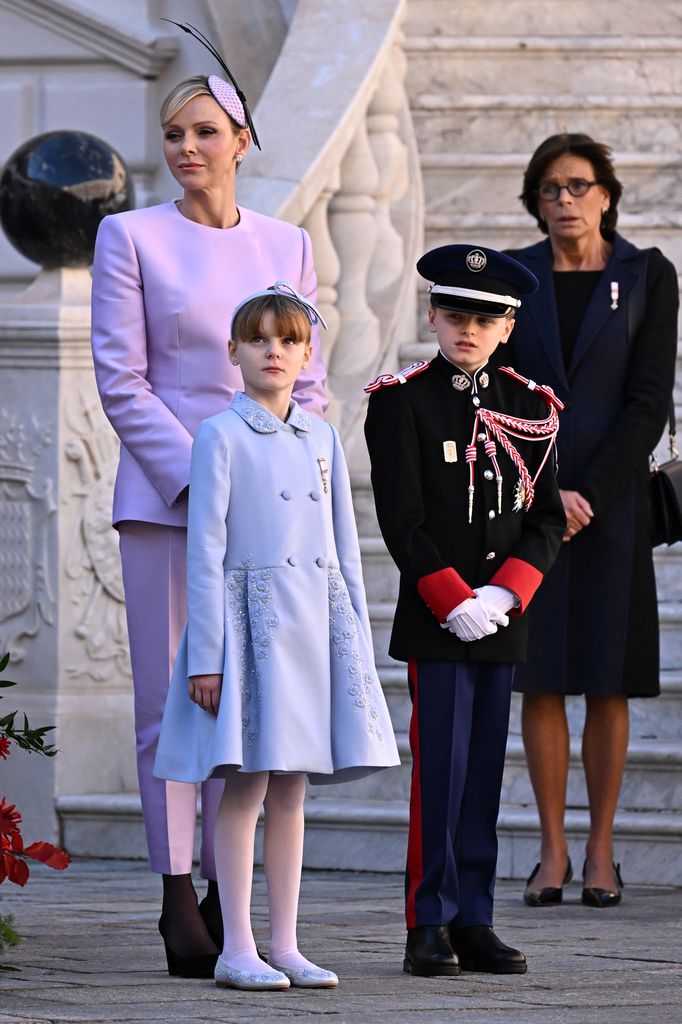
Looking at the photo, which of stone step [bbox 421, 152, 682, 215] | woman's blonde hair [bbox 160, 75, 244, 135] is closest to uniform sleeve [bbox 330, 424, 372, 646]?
woman's blonde hair [bbox 160, 75, 244, 135]

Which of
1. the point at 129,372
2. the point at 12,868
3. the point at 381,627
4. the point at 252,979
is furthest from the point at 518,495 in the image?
the point at 381,627

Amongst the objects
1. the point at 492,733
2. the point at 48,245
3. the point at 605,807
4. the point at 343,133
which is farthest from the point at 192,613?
the point at 343,133

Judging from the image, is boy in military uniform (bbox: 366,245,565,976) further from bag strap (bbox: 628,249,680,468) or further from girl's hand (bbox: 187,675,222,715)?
bag strap (bbox: 628,249,680,468)

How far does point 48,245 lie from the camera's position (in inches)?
282

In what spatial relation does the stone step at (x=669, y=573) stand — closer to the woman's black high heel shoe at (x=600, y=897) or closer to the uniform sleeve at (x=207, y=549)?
the woman's black high heel shoe at (x=600, y=897)

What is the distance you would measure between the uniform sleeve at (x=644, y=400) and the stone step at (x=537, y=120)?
2944mm

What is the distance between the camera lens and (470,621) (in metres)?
4.49

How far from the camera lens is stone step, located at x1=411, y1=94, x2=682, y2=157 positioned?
871 centimetres

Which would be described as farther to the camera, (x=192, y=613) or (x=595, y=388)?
(x=595, y=388)

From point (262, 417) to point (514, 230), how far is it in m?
4.18

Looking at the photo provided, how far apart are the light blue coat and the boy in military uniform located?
0.18 metres

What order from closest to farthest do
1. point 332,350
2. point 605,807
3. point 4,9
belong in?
point 605,807 → point 332,350 → point 4,9

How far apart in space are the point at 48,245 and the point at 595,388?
208 centimetres

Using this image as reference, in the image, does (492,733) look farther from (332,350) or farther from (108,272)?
(332,350)
